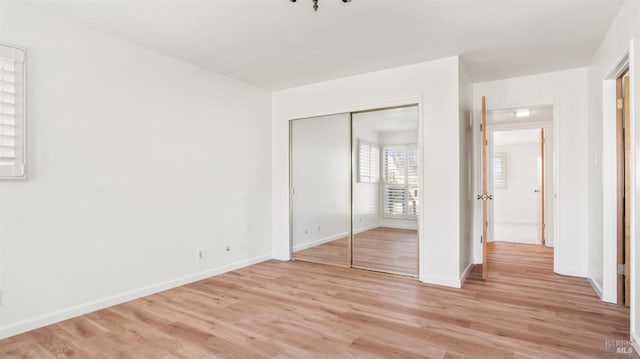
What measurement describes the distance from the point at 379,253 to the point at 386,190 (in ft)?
2.97

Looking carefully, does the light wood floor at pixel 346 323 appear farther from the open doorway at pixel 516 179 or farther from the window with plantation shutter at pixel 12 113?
the open doorway at pixel 516 179

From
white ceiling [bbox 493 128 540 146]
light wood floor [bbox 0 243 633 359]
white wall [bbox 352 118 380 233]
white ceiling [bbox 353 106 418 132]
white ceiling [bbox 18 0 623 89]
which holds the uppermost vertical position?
white ceiling [bbox 18 0 623 89]

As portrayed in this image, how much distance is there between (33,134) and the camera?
263cm

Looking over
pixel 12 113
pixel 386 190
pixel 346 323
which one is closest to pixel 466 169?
pixel 386 190

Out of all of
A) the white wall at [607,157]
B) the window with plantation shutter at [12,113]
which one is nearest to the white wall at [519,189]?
the white wall at [607,157]

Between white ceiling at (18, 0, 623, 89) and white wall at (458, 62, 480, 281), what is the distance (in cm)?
36

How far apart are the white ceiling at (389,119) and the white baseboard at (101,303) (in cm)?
251

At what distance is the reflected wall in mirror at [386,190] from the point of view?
13.6 ft

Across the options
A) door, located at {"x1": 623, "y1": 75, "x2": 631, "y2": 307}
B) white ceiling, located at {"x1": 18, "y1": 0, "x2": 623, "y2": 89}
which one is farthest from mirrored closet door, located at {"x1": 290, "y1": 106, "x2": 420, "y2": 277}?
door, located at {"x1": 623, "y1": 75, "x2": 631, "y2": 307}

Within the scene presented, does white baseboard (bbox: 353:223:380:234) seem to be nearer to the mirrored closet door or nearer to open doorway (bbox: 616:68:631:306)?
the mirrored closet door

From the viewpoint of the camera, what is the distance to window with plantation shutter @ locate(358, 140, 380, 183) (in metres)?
4.55

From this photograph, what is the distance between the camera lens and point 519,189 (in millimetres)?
9695

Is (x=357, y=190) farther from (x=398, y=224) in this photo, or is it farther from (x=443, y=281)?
(x=443, y=281)

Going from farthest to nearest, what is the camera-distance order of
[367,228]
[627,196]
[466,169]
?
[367,228]
[466,169]
[627,196]
